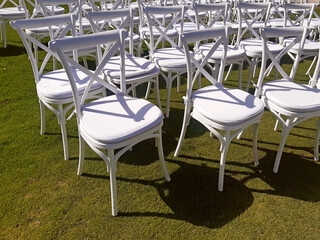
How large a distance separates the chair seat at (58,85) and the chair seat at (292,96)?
5.07 feet

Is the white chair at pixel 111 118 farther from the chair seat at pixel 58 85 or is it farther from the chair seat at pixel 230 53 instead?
the chair seat at pixel 230 53

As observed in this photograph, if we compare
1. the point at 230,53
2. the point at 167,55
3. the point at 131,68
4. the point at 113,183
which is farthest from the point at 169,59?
the point at 113,183

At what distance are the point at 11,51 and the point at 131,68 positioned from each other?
3746mm

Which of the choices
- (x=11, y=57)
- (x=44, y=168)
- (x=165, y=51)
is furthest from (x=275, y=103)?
(x=11, y=57)

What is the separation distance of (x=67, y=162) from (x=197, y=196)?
4.05 ft

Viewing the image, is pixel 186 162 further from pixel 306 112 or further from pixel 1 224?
pixel 1 224

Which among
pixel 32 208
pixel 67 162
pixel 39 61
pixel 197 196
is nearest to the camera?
pixel 32 208

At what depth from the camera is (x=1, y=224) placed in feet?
6.32

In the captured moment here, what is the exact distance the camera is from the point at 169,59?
10.00 ft

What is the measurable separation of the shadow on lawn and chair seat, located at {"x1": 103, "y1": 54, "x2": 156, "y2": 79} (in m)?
1.00

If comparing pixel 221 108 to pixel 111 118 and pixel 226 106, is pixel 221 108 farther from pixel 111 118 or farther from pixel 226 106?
pixel 111 118

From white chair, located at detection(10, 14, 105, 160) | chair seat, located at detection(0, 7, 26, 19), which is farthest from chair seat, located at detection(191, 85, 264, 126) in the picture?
chair seat, located at detection(0, 7, 26, 19)

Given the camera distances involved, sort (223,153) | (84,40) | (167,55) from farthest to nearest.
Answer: (167,55) < (223,153) < (84,40)

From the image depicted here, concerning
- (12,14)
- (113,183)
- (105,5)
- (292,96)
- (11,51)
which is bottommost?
(11,51)
